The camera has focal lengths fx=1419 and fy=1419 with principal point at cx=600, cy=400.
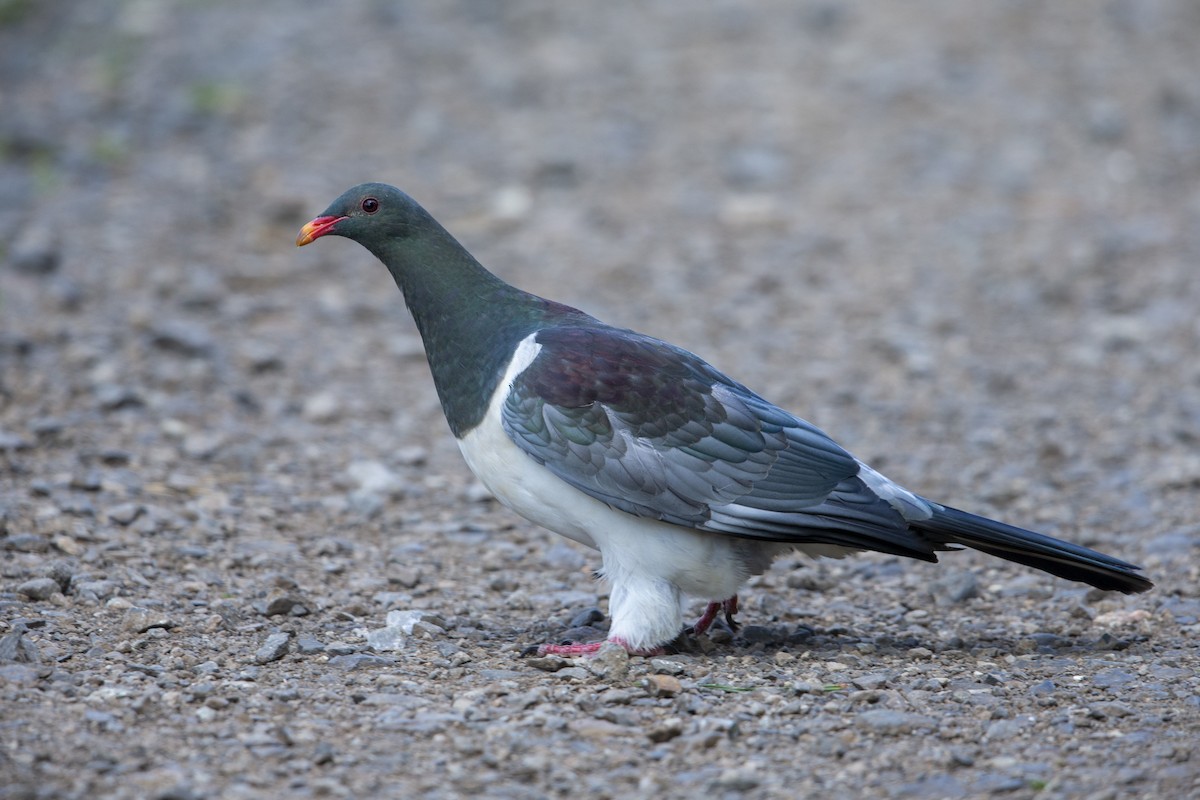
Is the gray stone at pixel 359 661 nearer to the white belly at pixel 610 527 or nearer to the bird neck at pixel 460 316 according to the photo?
the white belly at pixel 610 527

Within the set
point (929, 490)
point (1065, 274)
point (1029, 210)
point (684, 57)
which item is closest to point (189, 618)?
point (929, 490)

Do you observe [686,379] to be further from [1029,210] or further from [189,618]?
[1029,210]

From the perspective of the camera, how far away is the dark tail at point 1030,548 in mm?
5043

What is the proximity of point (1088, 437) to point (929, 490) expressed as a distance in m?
1.20

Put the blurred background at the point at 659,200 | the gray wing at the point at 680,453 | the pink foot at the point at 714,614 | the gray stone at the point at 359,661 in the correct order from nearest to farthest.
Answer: the gray stone at the point at 359,661 < the gray wing at the point at 680,453 < the pink foot at the point at 714,614 < the blurred background at the point at 659,200

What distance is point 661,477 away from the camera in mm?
4945

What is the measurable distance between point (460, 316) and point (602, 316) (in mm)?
3985

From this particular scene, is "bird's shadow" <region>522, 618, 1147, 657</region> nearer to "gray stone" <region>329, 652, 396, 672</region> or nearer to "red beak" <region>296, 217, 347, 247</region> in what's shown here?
"gray stone" <region>329, 652, 396, 672</region>

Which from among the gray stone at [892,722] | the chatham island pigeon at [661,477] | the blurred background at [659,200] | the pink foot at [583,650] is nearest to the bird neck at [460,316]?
the chatham island pigeon at [661,477]

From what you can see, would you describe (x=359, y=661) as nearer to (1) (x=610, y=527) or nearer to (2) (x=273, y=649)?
(2) (x=273, y=649)

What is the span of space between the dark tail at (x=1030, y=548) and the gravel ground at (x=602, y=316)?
0.91ft

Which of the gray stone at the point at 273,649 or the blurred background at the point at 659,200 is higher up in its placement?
the blurred background at the point at 659,200

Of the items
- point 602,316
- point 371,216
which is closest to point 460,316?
point 371,216

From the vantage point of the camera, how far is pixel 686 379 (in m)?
5.16
